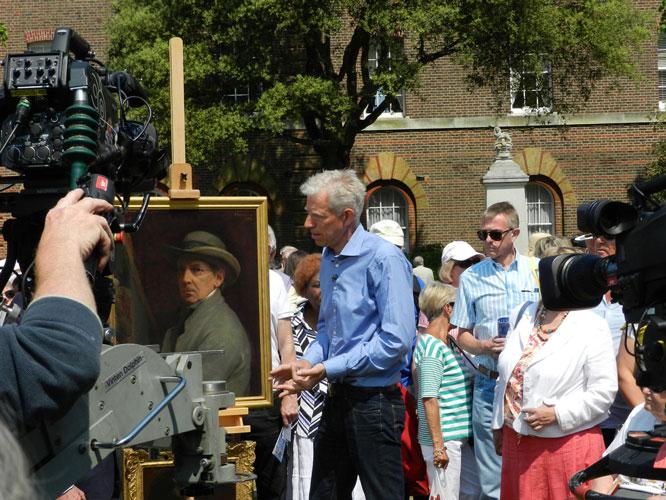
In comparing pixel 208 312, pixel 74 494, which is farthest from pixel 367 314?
pixel 74 494

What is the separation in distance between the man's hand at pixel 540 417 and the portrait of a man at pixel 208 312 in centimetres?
178

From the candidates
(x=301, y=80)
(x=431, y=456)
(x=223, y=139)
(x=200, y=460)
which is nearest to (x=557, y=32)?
(x=301, y=80)

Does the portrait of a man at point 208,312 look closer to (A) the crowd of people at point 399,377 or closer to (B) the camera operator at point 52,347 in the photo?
(A) the crowd of people at point 399,377

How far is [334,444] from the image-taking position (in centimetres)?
559

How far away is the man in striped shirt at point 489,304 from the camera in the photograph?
22.1ft

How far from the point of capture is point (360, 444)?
543 centimetres

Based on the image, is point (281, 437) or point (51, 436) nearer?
point (51, 436)

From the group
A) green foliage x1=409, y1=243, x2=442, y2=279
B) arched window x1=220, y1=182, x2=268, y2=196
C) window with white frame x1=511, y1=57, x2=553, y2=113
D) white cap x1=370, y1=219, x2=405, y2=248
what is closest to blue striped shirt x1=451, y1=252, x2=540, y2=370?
white cap x1=370, y1=219, x2=405, y2=248

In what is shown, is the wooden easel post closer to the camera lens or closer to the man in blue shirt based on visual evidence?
the man in blue shirt

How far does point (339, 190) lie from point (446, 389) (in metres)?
1.91

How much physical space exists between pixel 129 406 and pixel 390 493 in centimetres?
286

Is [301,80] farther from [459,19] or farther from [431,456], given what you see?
[431,456]

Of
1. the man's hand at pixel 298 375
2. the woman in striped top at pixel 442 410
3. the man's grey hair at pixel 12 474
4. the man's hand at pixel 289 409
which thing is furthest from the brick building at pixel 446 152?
the man's grey hair at pixel 12 474

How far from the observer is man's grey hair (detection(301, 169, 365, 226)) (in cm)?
577
